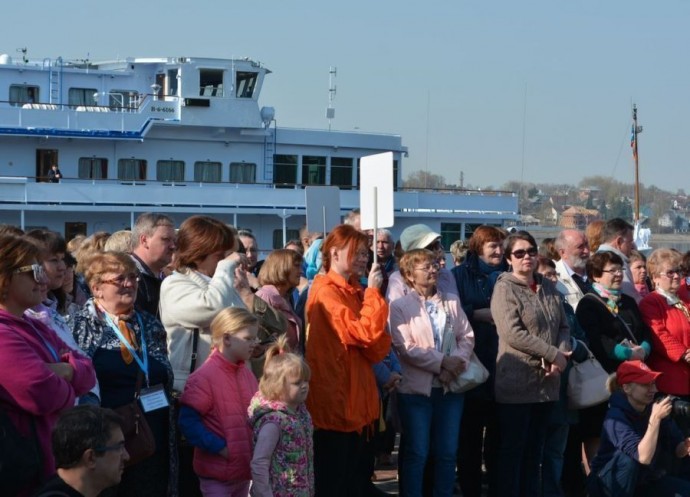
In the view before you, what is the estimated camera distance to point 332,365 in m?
7.42

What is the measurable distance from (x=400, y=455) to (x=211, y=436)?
250cm

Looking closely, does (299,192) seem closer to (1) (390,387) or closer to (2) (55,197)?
(2) (55,197)

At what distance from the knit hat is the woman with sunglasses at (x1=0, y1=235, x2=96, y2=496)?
4542 millimetres

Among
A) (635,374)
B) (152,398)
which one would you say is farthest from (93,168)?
(152,398)

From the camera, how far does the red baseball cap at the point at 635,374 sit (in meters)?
7.61

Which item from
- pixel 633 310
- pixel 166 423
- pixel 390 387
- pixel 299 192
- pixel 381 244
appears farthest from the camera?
pixel 299 192

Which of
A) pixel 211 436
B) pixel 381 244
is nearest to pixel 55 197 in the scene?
pixel 381 244

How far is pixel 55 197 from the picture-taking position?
84.6ft

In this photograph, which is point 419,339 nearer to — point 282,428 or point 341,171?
point 282,428

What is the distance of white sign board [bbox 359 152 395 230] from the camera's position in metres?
8.75

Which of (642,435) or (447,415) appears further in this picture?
(447,415)

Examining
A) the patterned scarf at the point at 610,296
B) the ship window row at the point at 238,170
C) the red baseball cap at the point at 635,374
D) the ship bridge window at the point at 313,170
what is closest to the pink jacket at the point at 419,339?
the red baseball cap at the point at 635,374

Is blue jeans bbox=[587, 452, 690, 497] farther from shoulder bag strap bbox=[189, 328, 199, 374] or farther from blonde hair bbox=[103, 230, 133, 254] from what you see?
blonde hair bbox=[103, 230, 133, 254]

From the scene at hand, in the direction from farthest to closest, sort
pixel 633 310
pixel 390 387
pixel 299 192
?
pixel 299 192, pixel 633 310, pixel 390 387
